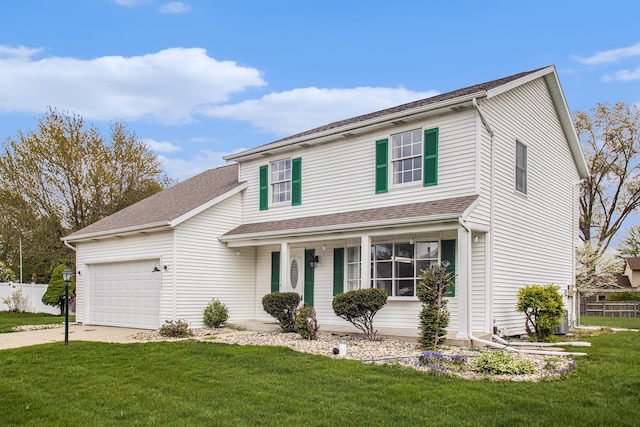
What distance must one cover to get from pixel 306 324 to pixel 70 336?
6469 millimetres

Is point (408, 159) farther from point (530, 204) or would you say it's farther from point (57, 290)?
point (57, 290)

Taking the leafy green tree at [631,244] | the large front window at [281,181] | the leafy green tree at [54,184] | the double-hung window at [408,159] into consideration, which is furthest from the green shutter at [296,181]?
the leafy green tree at [631,244]

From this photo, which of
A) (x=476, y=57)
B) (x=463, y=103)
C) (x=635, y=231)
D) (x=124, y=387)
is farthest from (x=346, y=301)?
(x=635, y=231)

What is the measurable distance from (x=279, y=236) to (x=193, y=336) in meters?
3.41

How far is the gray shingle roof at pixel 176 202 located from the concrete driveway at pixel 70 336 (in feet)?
10.0

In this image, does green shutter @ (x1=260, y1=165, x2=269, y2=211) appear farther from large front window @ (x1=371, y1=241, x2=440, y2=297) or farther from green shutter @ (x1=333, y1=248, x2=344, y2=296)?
large front window @ (x1=371, y1=241, x2=440, y2=297)

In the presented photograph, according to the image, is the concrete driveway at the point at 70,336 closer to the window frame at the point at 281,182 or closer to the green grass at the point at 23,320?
the green grass at the point at 23,320

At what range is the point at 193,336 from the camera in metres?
14.5

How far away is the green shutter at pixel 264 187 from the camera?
1755cm

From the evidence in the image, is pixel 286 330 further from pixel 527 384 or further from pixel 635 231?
pixel 635 231

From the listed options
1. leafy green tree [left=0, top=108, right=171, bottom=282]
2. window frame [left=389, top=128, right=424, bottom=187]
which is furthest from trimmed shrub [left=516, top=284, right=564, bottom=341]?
leafy green tree [left=0, top=108, right=171, bottom=282]

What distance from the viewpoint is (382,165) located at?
14.6m

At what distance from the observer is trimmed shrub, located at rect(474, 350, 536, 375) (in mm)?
8609

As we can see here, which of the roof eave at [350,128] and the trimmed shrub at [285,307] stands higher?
the roof eave at [350,128]
